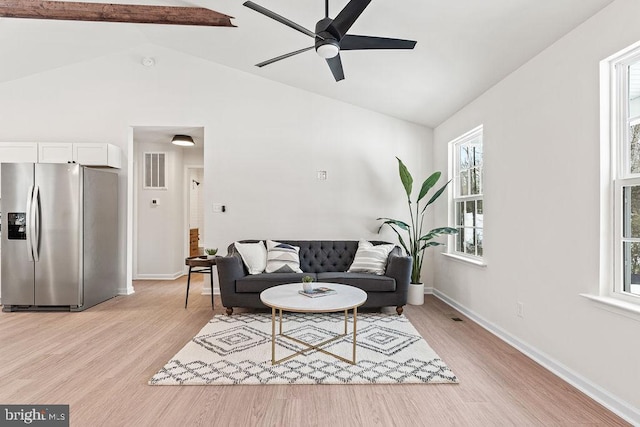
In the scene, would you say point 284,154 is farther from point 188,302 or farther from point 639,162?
point 639,162

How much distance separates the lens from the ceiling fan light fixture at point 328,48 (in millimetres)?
2197

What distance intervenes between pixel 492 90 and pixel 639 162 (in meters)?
1.61

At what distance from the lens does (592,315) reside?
2.09 metres

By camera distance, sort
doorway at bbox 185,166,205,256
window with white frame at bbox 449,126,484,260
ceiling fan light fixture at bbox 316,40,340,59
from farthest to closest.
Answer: doorway at bbox 185,166,205,256
window with white frame at bbox 449,126,484,260
ceiling fan light fixture at bbox 316,40,340,59

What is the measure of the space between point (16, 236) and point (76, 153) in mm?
1233

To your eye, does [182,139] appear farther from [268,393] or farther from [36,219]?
[268,393]

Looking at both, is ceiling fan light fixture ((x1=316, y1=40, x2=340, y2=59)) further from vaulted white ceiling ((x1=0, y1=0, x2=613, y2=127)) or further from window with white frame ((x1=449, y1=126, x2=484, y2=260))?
window with white frame ((x1=449, y1=126, x2=484, y2=260))

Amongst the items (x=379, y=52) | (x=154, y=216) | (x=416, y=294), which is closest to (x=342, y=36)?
(x=379, y=52)

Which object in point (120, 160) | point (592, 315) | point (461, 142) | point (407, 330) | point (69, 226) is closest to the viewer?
point (592, 315)

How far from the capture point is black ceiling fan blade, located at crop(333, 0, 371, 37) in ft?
6.48

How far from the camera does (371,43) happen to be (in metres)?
2.32

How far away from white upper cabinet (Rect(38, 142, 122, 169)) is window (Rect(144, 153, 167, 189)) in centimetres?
150

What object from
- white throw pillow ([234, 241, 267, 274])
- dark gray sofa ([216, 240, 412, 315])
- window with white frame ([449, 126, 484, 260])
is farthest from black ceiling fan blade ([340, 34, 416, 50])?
white throw pillow ([234, 241, 267, 274])

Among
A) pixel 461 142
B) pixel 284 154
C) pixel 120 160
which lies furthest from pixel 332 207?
pixel 120 160
